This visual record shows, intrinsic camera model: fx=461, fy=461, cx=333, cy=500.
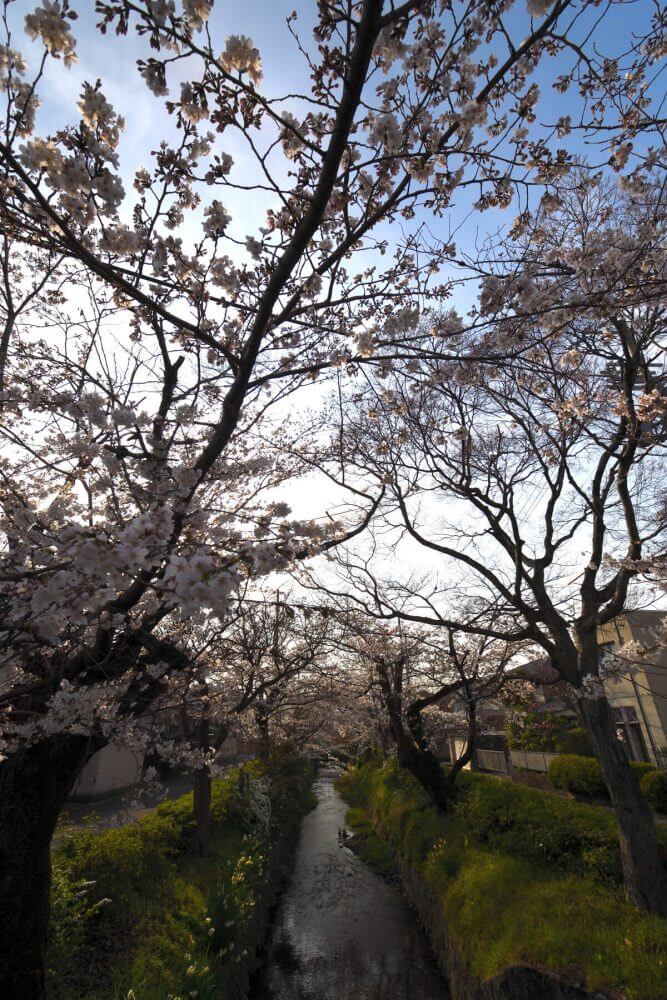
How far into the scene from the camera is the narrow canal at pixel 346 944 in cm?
722

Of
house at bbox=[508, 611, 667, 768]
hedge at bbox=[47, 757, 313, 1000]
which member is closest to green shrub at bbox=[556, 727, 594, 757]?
house at bbox=[508, 611, 667, 768]

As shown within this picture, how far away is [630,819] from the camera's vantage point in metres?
6.14

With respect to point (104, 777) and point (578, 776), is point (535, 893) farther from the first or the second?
point (104, 777)

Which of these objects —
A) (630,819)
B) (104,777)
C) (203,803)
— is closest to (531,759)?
(630,819)

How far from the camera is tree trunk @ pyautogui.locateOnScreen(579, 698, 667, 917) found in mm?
5816

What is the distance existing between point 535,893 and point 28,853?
6.33 meters

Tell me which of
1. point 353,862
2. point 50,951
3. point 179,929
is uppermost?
point 50,951

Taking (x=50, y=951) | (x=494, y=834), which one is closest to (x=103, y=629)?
(x=50, y=951)

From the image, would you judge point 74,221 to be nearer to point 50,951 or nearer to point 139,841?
point 50,951

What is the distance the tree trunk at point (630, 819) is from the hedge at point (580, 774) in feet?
31.8

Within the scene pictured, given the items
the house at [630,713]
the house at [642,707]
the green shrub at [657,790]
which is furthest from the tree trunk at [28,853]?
the house at [642,707]

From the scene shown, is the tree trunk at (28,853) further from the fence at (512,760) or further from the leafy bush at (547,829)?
the fence at (512,760)

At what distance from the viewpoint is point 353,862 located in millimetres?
14008

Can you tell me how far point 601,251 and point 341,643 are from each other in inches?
383
